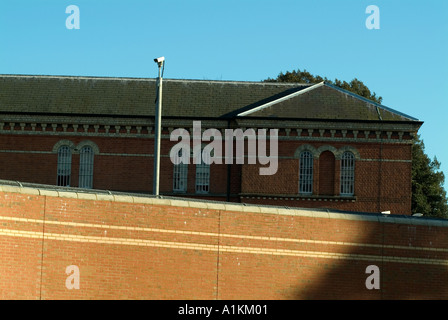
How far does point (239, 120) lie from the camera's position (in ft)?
177

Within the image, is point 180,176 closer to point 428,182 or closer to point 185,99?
point 185,99

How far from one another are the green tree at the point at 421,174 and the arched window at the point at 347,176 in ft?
88.8

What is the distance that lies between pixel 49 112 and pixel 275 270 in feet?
89.1

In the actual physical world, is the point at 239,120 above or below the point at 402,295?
above

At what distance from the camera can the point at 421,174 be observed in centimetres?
8462

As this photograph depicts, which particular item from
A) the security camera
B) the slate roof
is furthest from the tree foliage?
the security camera

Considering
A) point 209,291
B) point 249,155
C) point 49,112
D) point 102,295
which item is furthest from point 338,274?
point 49,112

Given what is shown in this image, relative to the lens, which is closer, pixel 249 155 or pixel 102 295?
pixel 102 295

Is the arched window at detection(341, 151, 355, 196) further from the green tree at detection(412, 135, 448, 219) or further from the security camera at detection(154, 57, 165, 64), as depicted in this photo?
the green tree at detection(412, 135, 448, 219)

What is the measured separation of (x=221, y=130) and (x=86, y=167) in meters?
8.23

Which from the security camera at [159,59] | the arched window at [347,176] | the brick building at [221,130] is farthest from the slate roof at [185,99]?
the security camera at [159,59]

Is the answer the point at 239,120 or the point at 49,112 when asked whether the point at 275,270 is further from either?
the point at 49,112

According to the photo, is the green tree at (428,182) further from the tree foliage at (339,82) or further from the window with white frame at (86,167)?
the window with white frame at (86,167)

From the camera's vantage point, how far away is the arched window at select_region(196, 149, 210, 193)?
55.6 m
